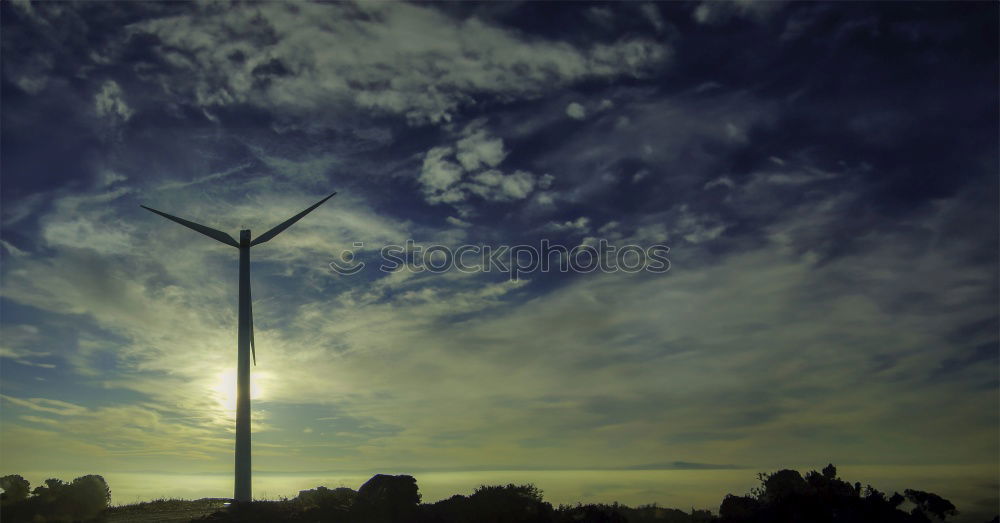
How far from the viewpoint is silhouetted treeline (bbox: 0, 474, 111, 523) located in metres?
51.5

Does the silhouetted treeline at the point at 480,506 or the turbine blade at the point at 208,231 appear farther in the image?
the turbine blade at the point at 208,231

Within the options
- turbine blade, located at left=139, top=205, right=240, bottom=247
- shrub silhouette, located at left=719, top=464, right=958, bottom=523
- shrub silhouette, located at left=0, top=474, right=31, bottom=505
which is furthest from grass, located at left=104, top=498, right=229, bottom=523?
shrub silhouette, located at left=719, top=464, right=958, bottom=523

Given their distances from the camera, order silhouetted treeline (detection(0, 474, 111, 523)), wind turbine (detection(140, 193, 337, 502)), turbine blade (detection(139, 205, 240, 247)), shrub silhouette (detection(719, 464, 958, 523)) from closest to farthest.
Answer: shrub silhouette (detection(719, 464, 958, 523)), silhouetted treeline (detection(0, 474, 111, 523)), wind turbine (detection(140, 193, 337, 502)), turbine blade (detection(139, 205, 240, 247))

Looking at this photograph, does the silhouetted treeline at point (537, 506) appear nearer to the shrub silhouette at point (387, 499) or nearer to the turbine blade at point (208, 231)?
the shrub silhouette at point (387, 499)

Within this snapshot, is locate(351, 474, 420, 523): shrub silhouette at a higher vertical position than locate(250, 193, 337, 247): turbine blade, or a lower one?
lower

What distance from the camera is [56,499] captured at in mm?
53781

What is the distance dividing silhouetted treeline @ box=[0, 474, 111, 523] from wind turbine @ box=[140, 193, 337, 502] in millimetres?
10387

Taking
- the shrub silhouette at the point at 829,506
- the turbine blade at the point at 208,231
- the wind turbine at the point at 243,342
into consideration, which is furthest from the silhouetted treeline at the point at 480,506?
the turbine blade at the point at 208,231

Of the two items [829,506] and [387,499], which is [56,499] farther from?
[829,506]

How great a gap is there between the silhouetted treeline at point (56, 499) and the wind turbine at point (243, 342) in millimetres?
10387

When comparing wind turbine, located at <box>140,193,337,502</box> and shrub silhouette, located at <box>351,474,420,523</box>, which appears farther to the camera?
wind turbine, located at <box>140,193,337,502</box>

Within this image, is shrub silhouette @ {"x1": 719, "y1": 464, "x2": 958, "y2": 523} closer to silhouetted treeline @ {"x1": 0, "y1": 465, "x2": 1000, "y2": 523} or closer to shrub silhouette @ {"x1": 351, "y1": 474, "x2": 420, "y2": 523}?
silhouetted treeline @ {"x1": 0, "y1": 465, "x2": 1000, "y2": 523}

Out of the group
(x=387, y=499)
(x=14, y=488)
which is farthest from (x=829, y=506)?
(x=14, y=488)

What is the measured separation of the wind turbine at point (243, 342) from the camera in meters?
62.4
